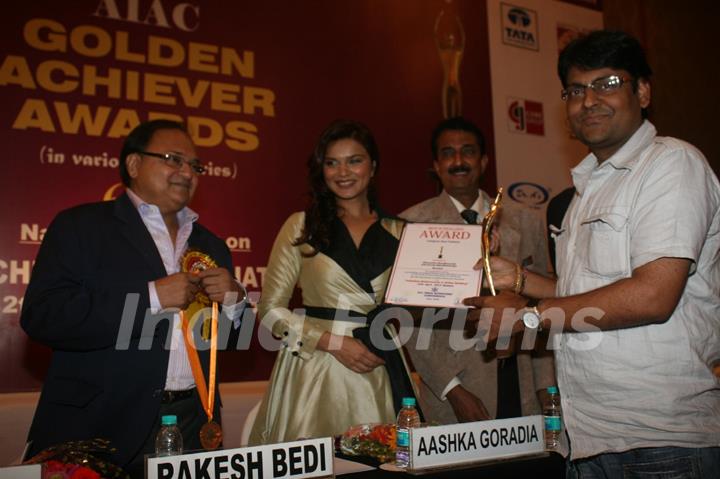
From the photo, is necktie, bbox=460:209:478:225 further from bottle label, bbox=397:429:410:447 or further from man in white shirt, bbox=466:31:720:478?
bottle label, bbox=397:429:410:447

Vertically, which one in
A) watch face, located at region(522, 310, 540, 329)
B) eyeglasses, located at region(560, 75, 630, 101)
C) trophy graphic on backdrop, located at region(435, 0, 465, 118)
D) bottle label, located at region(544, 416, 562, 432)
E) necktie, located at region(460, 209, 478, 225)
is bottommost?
bottle label, located at region(544, 416, 562, 432)

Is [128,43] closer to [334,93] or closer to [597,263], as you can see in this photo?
[334,93]

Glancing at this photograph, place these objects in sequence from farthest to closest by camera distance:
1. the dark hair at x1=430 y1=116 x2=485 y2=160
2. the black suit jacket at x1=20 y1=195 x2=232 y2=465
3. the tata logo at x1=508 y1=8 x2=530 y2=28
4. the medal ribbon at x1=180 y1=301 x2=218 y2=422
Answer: the tata logo at x1=508 y1=8 x2=530 y2=28, the dark hair at x1=430 y1=116 x2=485 y2=160, the medal ribbon at x1=180 y1=301 x2=218 y2=422, the black suit jacket at x1=20 y1=195 x2=232 y2=465

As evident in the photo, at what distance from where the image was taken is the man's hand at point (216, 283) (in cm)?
245

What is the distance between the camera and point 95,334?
88.0 inches

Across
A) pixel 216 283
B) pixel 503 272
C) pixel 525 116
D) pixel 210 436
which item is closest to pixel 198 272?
pixel 216 283

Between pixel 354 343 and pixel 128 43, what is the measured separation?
236 cm

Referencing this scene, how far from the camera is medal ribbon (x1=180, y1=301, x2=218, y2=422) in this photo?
7.65 feet

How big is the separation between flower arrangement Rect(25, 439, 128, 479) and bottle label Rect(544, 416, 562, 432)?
49.7 inches

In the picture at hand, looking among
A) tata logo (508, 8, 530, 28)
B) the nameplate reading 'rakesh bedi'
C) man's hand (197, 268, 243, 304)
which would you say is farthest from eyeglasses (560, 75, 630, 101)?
tata logo (508, 8, 530, 28)

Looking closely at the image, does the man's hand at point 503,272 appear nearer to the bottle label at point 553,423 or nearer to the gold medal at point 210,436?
the bottle label at point 553,423

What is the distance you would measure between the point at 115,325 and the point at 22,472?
820 millimetres

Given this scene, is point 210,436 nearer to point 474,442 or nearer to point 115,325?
point 115,325

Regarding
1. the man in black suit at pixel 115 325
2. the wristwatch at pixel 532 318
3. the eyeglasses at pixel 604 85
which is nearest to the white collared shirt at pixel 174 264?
the man in black suit at pixel 115 325
